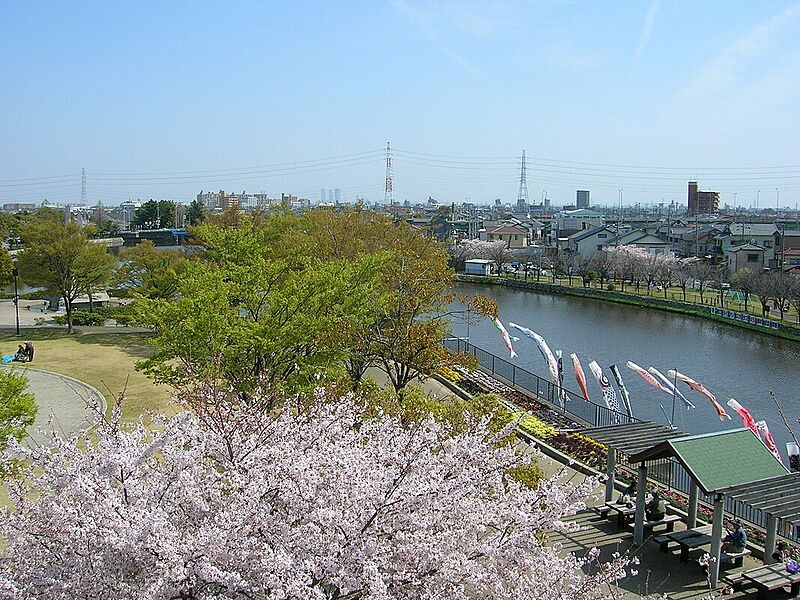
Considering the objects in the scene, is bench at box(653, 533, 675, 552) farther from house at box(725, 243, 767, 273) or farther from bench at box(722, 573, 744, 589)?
house at box(725, 243, 767, 273)

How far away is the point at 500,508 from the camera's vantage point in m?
6.32

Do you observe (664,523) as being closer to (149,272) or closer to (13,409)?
(13,409)

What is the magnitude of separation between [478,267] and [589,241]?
1036 cm

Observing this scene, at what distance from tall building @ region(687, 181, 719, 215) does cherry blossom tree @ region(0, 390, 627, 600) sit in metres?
128

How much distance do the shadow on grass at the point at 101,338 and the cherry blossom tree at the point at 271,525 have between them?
1728 cm

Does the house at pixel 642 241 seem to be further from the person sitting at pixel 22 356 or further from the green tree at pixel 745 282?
the person sitting at pixel 22 356

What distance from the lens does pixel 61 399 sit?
55.4ft

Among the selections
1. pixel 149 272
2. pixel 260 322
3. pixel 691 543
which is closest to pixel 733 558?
pixel 691 543

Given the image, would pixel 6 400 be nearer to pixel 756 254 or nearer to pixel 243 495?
pixel 243 495

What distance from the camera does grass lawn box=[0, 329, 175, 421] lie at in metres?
16.9

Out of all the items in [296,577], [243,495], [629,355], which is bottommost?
[629,355]

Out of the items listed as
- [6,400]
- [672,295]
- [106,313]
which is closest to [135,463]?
[6,400]

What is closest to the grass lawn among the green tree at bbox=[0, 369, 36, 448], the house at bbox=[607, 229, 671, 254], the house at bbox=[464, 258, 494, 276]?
the green tree at bbox=[0, 369, 36, 448]

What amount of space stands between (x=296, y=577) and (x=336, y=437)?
86.3 inches
